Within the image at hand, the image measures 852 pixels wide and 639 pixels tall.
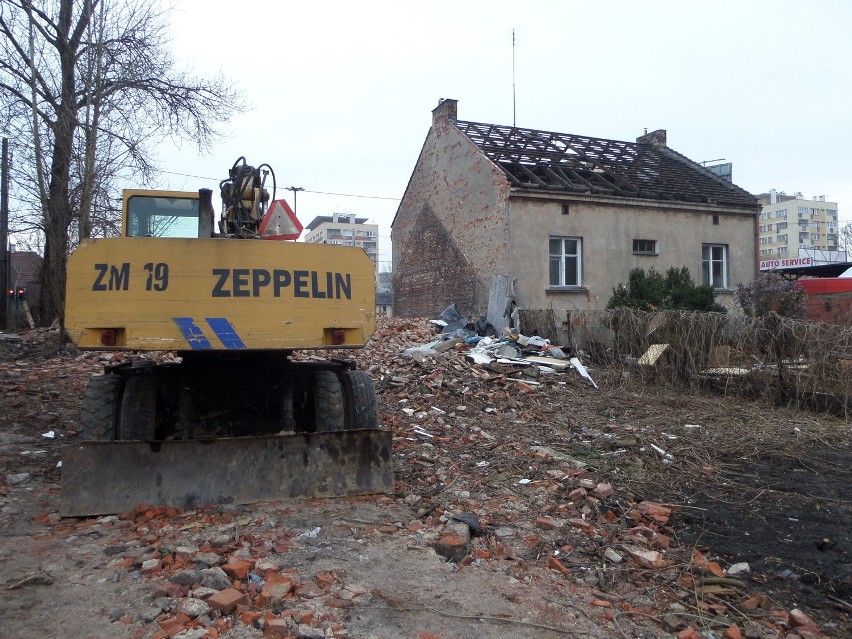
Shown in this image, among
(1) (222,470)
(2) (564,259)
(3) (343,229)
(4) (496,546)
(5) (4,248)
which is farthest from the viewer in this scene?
(3) (343,229)

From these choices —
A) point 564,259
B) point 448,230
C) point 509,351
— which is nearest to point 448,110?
point 448,230

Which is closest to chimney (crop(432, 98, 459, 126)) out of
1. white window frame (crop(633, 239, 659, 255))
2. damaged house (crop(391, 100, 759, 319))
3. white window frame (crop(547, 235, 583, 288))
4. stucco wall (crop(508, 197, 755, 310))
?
damaged house (crop(391, 100, 759, 319))

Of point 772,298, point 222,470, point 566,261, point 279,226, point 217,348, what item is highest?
point 566,261

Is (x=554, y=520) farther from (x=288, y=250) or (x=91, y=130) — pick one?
(x=91, y=130)

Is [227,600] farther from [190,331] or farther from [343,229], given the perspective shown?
[343,229]

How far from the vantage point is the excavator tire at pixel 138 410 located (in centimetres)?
553

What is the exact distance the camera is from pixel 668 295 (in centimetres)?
1534

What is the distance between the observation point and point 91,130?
15.2 metres

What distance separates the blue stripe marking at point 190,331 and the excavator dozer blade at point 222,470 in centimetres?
79

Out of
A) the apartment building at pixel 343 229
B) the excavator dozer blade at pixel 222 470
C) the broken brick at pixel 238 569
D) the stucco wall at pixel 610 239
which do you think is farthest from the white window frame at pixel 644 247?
the apartment building at pixel 343 229

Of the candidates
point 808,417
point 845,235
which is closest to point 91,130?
point 808,417

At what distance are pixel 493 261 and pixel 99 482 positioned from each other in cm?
1459

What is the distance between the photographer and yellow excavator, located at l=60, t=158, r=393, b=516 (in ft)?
15.3

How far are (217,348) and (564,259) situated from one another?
1501 centimetres
